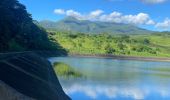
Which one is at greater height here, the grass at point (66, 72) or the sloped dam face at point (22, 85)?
the sloped dam face at point (22, 85)

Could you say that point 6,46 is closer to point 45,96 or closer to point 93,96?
point 93,96

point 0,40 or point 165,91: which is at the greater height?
point 0,40

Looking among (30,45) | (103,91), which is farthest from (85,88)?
(30,45)

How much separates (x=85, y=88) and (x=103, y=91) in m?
2.32

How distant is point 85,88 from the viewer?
5588cm

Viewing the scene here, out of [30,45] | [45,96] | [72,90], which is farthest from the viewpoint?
[30,45]

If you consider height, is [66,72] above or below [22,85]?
below

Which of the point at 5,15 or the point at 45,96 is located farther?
the point at 5,15

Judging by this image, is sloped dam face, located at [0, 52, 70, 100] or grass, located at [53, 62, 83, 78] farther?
grass, located at [53, 62, 83, 78]

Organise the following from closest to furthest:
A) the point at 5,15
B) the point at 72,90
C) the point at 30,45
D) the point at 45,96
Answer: the point at 45,96 < the point at 72,90 < the point at 5,15 < the point at 30,45

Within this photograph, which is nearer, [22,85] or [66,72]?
[22,85]

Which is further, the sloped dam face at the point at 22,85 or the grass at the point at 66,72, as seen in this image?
the grass at the point at 66,72

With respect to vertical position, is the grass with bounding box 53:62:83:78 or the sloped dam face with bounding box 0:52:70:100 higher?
the sloped dam face with bounding box 0:52:70:100

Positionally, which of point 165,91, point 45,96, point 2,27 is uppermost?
point 2,27
